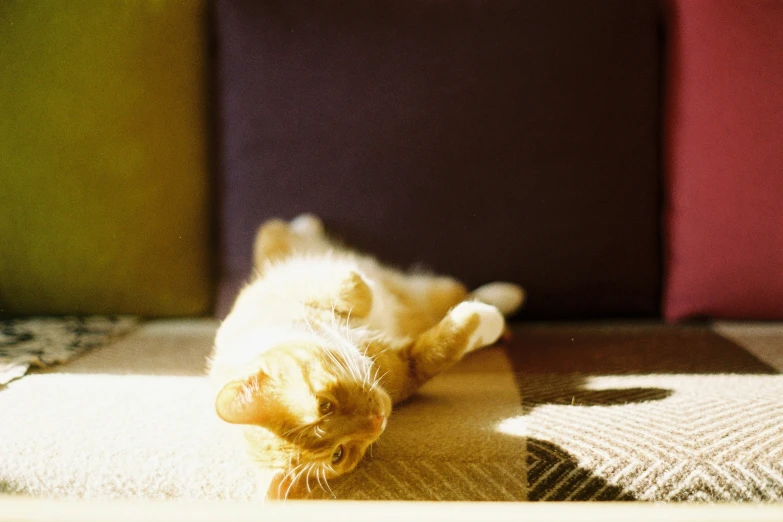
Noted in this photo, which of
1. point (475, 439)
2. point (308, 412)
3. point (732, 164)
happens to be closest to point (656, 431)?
point (475, 439)

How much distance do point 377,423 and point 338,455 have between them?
0.07 m

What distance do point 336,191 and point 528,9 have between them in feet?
2.01

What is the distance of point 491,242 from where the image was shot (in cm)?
129

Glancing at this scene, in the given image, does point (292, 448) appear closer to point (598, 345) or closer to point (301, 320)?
point (301, 320)

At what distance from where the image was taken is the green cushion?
1295 millimetres

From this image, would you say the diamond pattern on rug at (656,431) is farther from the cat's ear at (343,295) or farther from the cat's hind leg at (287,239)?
the cat's hind leg at (287,239)

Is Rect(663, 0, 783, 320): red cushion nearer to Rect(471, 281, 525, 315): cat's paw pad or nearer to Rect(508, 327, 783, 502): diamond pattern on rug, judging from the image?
Rect(508, 327, 783, 502): diamond pattern on rug

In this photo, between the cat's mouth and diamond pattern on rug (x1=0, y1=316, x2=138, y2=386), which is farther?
diamond pattern on rug (x1=0, y1=316, x2=138, y2=386)

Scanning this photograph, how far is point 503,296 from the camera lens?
4.12 feet

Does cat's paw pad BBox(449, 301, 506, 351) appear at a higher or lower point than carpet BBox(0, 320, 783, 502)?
higher

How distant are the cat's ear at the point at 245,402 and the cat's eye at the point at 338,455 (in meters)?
0.10

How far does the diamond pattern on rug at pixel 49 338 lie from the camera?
1056mm

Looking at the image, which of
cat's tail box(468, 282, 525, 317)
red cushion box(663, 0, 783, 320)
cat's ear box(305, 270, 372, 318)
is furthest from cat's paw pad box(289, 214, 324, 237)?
red cushion box(663, 0, 783, 320)

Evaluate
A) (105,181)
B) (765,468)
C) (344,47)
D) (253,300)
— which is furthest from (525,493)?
(105,181)
